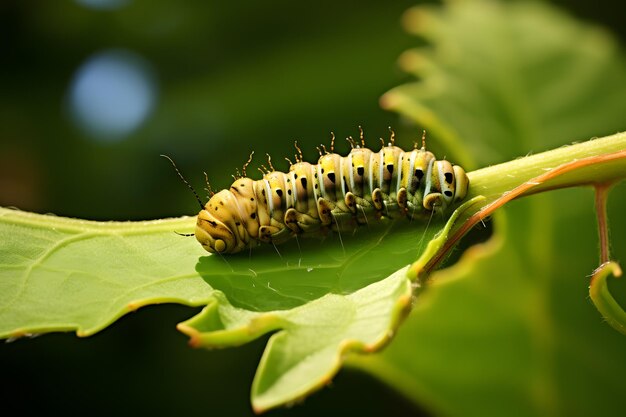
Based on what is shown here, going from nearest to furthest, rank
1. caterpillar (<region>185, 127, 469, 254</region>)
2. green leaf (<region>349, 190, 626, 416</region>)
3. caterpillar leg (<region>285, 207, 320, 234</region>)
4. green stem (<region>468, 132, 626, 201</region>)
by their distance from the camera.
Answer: green stem (<region>468, 132, 626, 201</region>), caterpillar (<region>185, 127, 469, 254</region>), caterpillar leg (<region>285, 207, 320, 234</region>), green leaf (<region>349, 190, 626, 416</region>)

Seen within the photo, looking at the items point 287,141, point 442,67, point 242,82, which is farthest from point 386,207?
point 242,82

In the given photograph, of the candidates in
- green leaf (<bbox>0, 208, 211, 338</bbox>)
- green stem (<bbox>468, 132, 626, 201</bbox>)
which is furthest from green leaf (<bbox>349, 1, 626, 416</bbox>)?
green leaf (<bbox>0, 208, 211, 338</bbox>)

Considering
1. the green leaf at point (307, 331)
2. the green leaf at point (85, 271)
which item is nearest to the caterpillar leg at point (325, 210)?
the green leaf at point (85, 271)

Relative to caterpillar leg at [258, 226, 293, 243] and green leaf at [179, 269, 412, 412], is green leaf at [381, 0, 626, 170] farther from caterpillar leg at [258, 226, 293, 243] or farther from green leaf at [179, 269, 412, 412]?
green leaf at [179, 269, 412, 412]

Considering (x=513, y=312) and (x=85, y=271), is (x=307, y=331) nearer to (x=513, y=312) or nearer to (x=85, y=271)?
(x=85, y=271)

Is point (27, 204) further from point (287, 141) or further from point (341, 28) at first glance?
point (341, 28)

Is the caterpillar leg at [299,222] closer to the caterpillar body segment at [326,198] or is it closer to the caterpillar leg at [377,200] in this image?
the caterpillar body segment at [326,198]
